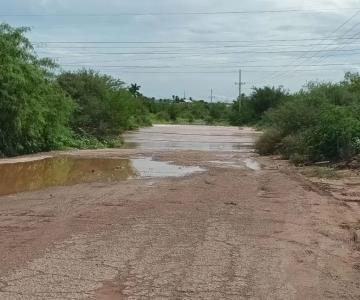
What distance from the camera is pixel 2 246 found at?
31.6ft

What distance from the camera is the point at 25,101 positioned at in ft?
104

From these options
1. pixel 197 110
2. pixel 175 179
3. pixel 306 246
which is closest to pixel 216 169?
pixel 175 179

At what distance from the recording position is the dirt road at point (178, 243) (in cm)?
741

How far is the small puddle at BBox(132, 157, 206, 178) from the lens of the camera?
23078 millimetres

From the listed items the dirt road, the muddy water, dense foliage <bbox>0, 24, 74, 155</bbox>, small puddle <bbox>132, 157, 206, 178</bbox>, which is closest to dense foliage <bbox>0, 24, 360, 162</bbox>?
dense foliage <bbox>0, 24, 74, 155</bbox>

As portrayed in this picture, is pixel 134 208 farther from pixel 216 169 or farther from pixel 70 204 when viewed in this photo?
pixel 216 169

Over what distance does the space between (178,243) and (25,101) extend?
2331 centimetres

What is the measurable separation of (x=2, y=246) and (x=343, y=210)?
25.7ft

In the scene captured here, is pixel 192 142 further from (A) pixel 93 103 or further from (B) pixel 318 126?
(B) pixel 318 126

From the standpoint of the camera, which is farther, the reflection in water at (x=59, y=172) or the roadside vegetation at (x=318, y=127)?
the roadside vegetation at (x=318, y=127)

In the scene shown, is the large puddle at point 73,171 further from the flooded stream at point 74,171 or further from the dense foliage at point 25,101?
the dense foliage at point 25,101

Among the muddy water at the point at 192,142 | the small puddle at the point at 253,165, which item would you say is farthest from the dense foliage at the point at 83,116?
the muddy water at the point at 192,142

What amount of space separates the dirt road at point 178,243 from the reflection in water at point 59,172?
77.5 inches

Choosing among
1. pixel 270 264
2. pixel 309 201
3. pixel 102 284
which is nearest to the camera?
pixel 102 284
